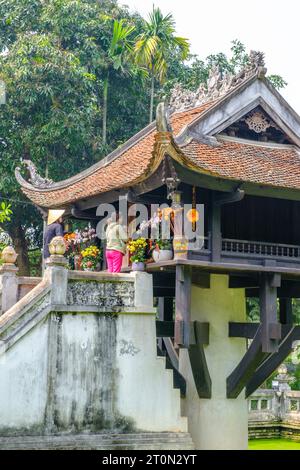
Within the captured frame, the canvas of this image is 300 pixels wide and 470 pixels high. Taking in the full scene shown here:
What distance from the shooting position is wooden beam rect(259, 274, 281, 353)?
1512 cm

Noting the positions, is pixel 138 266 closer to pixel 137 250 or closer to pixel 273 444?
pixel 137 250

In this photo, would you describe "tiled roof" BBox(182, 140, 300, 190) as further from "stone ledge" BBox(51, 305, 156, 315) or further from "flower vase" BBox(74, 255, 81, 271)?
"flower vase" BBox(74, 255, 81, 271)

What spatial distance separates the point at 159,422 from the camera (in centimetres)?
1382

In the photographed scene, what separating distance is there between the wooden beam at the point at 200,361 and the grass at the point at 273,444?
5.82 meters

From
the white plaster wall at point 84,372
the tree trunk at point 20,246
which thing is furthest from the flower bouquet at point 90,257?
the tree trunk at point 20,246

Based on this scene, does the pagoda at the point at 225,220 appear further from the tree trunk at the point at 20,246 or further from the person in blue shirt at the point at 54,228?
the tree trunk at the point at 20,246

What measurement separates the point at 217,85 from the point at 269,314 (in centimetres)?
468

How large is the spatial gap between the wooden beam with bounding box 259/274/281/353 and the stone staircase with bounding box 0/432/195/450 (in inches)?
87.9

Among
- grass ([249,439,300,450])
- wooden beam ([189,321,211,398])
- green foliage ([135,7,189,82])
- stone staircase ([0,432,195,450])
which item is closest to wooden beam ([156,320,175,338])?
wooden beam ([189,321,211,398])

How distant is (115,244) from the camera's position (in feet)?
48.2

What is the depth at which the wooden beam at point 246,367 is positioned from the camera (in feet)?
50.3

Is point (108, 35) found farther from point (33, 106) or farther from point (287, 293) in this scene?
point (287, 293)

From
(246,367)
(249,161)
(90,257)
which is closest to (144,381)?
(246,367)

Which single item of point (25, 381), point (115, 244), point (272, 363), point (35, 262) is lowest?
point (25, 381)
